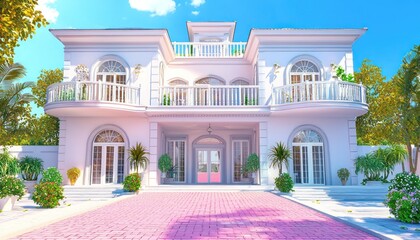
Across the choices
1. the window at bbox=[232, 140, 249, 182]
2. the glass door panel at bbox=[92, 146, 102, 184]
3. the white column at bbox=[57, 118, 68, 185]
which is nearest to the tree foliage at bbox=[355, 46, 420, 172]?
the window at bbox=[232, 140, 249, 182]

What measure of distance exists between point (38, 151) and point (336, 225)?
1627 cm

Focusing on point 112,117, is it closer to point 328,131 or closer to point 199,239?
point 328,131

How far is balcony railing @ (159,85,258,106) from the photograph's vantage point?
17.8 meters

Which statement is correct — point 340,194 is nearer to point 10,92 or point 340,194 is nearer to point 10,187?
point 10,187

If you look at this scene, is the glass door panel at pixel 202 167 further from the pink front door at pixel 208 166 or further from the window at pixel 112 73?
the window at pixel 112 73

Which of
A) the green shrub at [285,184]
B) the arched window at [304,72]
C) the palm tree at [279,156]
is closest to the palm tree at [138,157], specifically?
the palm tree at [279,156]

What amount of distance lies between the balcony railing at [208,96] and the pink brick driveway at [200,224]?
804 cm

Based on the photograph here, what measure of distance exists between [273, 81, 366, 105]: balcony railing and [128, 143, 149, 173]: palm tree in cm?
764

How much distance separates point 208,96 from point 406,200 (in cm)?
1135

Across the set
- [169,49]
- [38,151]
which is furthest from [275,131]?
[38,151]

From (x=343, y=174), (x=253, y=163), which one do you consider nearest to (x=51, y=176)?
Answer: (x=253, y=163)

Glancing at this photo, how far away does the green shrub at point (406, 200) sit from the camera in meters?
7.75

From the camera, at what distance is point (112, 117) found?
18078 mm

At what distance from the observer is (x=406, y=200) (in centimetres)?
793
